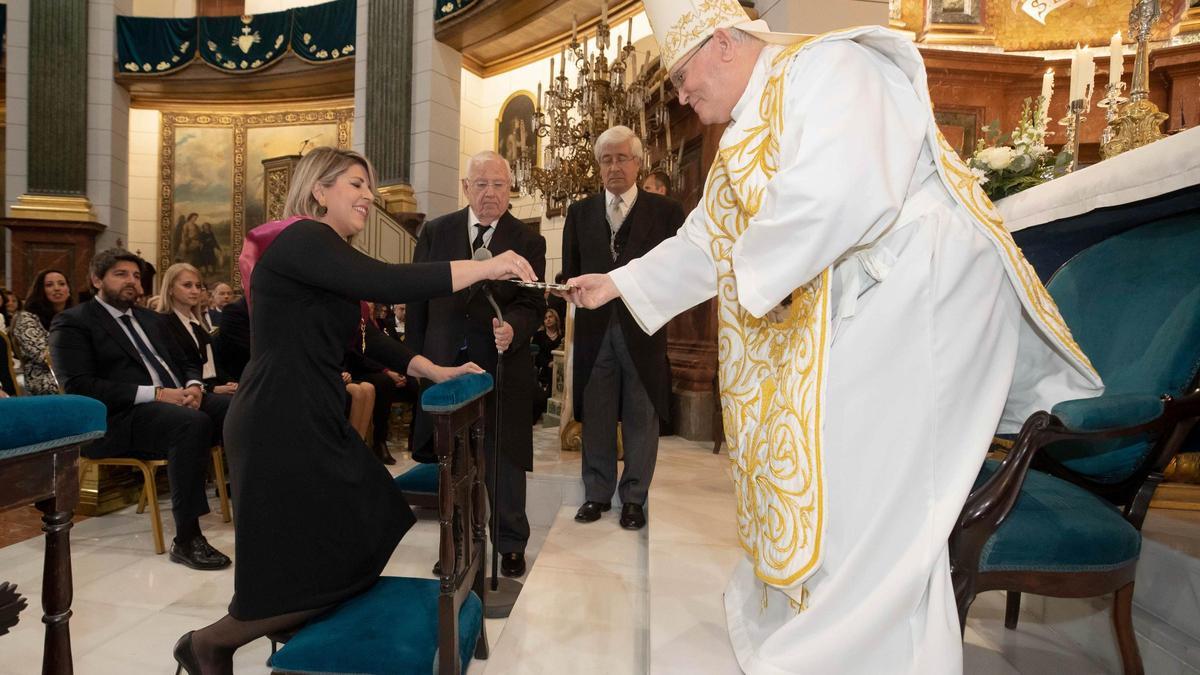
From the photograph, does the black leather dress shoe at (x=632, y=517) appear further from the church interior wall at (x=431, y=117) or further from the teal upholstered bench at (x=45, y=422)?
the church interior wall at (x=431, y=117)

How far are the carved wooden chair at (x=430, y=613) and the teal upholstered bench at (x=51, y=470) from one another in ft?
1.36

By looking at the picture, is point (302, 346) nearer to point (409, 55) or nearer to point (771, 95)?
point (771, 95)

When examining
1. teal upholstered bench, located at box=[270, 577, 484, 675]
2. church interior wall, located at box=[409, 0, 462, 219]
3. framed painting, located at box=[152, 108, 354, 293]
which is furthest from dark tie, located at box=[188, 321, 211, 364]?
framed painting, located at box=[152, 108, 354, 293]

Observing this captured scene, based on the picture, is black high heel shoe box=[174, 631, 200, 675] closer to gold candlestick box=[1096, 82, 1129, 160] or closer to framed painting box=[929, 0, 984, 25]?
gold candlestick box=[1096, 82, 1129, 160]

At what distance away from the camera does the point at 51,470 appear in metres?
1.23

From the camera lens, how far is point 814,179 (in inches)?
53.7

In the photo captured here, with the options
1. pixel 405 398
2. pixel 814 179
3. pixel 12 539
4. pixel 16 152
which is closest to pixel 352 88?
pixel 16 152

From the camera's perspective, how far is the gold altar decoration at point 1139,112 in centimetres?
252

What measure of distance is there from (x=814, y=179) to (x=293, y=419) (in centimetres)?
131

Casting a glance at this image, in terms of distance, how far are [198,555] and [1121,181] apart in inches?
145

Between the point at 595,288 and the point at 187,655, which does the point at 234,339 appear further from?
the point at 595,288

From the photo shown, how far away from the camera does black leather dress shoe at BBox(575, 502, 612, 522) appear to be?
341 cm

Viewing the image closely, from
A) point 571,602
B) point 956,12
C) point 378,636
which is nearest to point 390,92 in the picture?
point 956,12

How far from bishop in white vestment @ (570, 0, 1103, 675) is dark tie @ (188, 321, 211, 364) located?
3973 mm
